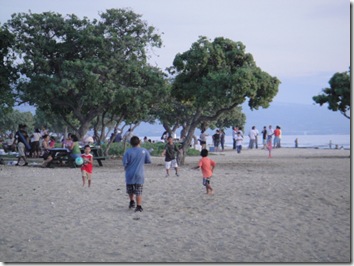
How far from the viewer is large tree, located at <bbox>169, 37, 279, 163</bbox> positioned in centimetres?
2305

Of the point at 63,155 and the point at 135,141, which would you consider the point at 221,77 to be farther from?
the point at 135,141

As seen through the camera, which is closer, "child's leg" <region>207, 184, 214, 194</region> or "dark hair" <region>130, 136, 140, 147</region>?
"dark hair" <region>130, 136, 140, 147</region>

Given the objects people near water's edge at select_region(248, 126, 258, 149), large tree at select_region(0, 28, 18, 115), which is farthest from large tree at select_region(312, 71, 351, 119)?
large tree at select_region(0, 28, 18, 115)

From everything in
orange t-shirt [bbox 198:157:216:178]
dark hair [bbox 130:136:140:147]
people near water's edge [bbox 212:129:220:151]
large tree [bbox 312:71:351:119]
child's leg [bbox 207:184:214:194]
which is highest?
large tree [bbox 312:71:351:119]

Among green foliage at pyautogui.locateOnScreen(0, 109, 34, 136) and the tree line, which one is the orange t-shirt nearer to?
the tree line

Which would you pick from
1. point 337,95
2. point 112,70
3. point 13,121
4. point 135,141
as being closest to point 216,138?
point 337,95

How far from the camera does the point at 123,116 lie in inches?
1251

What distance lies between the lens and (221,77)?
23125 mm

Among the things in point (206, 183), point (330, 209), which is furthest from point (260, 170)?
point (330, 209)

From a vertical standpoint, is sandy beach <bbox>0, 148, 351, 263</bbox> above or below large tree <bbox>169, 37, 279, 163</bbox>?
below

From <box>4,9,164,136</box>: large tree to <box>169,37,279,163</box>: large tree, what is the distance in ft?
9.48

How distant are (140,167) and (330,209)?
160 inches

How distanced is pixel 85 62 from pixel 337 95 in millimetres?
13135

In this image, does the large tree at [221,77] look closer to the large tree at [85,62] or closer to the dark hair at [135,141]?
the large tree at [85,62]
